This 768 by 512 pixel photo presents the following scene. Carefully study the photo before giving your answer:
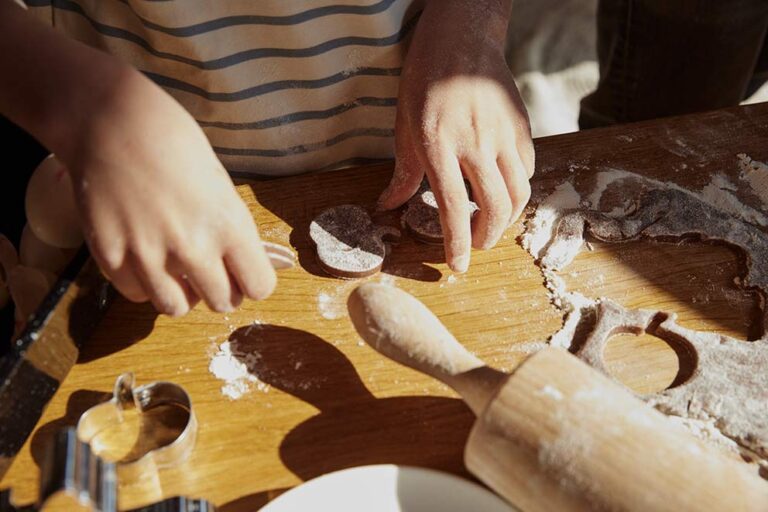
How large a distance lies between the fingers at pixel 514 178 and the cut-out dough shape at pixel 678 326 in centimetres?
8

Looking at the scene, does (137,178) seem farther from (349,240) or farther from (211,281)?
(349,240)

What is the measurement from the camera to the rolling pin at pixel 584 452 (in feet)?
2.04

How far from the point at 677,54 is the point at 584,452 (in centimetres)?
146

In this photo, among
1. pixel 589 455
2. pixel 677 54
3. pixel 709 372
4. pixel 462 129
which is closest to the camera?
pixel 589 455

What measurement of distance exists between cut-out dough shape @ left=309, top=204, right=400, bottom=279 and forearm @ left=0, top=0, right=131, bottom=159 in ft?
1.07

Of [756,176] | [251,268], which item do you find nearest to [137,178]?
[251,268]

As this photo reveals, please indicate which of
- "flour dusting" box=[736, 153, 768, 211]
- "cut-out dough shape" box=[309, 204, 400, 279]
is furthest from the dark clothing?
"cut-out dough shape" box=[309, 204, 400, 279]

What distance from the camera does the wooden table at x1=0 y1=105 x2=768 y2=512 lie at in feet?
2.55

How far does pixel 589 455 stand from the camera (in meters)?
0.64

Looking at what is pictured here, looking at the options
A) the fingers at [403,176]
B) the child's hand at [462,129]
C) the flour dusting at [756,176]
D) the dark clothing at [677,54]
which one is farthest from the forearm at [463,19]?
the dark clothing at [677,54]

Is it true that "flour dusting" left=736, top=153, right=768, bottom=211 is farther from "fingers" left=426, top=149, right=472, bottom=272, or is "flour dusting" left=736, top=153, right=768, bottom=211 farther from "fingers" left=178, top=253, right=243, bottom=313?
"fingers" left=178, top=253, right=243, bottom=313

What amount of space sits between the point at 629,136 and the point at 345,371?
0.62 m

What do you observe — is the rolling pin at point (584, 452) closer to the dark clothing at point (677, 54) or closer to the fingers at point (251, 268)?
the fingers at point (251, 268)

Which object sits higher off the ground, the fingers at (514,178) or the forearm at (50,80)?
the forearm at (50,80)
